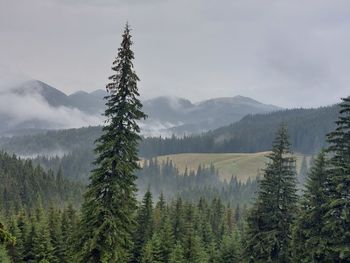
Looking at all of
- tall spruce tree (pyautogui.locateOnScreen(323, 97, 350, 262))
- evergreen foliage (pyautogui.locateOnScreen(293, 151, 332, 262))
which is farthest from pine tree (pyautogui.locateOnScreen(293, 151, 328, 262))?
tall spruce tree (pyautogui.locateOnScreen(323, 97, 350, 262))

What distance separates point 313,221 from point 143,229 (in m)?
35.3

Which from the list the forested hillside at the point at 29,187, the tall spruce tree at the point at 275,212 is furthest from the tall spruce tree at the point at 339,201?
the forested hillside at the point at 29,187

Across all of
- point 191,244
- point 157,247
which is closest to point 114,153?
point 191,244

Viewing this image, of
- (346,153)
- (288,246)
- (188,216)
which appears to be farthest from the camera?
(188,216)

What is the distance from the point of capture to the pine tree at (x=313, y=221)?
2880cm

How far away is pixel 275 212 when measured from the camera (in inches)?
1375

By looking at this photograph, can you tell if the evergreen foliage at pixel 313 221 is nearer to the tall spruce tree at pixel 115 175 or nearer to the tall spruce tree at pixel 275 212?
the tall spruce tree at pixel 275 212

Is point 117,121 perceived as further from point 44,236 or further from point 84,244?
point 44,236

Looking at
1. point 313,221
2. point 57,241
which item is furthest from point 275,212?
point 57,241

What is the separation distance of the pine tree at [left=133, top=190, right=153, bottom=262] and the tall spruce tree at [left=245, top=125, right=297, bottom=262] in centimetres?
2640

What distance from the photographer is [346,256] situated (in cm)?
2683

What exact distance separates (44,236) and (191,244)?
18.9 meters

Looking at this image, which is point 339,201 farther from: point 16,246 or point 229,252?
point 16,246

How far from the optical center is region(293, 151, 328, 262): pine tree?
2880 centimetres
